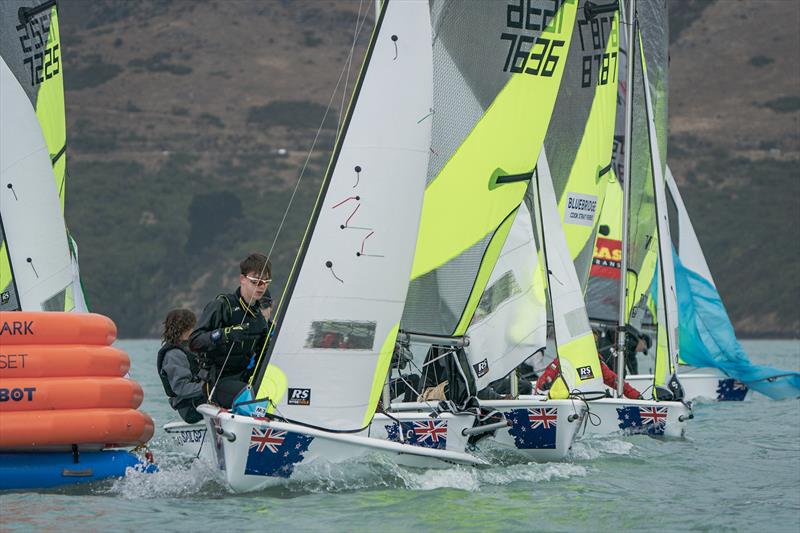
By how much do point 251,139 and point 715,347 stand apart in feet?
234

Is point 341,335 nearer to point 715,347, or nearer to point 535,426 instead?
point 535,426

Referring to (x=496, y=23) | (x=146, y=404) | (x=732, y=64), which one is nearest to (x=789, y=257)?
(x=732, y=64)

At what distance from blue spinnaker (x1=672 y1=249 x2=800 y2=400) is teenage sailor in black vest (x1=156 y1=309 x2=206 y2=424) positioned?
12.2 metres

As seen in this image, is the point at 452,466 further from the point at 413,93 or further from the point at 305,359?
the point at 413,93

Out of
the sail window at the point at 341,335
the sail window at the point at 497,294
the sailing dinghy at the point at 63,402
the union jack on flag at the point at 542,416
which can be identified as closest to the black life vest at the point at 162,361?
the sailing dinghy at the point at 63,402

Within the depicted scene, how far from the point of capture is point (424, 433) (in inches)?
402

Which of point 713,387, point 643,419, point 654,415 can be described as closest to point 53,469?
point 643,419

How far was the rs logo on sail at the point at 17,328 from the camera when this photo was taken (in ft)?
30.3

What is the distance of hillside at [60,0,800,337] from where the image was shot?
238 feet

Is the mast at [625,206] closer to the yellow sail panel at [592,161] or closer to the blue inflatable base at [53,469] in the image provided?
the yellow sail panel at [592,161]

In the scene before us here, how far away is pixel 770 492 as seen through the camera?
1085 cm

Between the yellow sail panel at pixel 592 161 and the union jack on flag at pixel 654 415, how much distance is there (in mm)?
1835

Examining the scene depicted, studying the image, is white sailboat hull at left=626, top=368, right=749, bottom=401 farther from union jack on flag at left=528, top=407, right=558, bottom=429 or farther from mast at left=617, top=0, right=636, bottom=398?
union jack on flag at left=528, top=407, right=558, bottom=429

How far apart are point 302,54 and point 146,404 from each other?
8754 centimetres
